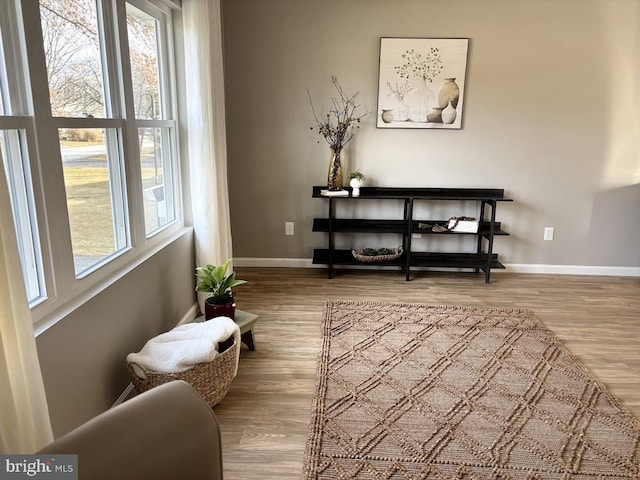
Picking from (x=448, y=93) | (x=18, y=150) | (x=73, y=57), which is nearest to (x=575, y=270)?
(x=448, y=93)

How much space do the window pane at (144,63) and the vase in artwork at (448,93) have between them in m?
2.36

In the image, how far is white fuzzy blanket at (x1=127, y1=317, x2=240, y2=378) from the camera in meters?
2.02

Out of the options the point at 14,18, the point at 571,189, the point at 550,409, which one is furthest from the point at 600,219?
the point at 14,18

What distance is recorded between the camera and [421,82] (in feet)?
13.2

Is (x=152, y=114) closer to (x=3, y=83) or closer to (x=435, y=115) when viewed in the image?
(x=3, y=83)

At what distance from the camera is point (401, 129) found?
163 inches

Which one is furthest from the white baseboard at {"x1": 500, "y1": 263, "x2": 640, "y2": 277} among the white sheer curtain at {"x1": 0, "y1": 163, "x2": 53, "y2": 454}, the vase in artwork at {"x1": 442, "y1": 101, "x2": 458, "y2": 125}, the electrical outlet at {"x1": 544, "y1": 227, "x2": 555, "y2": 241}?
the white sheer curtain at {"x1": 0, "y1": 163, "x2": 53, "y2": 454}

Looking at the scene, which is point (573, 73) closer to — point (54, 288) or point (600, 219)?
point (600, 219)

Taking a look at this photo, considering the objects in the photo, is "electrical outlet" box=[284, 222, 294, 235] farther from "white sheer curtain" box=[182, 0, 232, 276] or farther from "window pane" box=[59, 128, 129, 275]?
"window pane" box=[59, 128, 129, 275]

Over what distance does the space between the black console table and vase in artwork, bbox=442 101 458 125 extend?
0.60m

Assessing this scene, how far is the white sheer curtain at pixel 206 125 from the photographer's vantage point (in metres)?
2.92

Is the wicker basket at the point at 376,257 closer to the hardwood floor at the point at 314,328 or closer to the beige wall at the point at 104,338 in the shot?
the hardwood floor at the point at 314,328

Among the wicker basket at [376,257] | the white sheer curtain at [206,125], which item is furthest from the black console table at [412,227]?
the white sheer curtain at [206,125]

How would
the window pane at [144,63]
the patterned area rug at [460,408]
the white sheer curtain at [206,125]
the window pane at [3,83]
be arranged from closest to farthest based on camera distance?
1. the window pane at [3,83]
2. the patterned area rug at [460,408]
3. the window pane at [144,63]
4. the white sheer curtain at [206,125]
